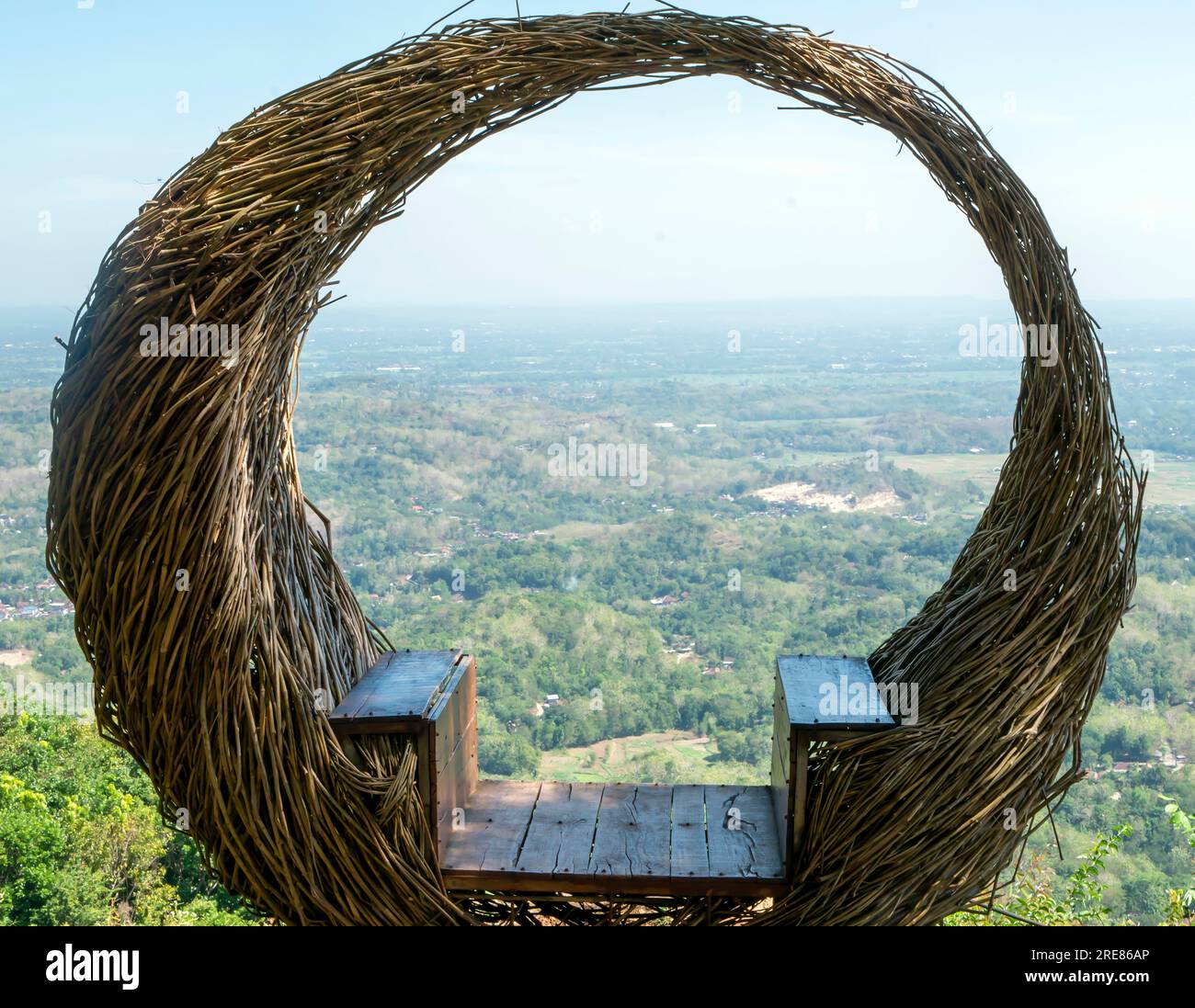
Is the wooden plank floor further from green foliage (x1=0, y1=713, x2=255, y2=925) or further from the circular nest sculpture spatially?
green foliage (x1=0, y1=713, x2=255, y2=925)

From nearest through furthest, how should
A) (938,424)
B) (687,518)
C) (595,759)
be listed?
(595,759), (938,424), (687,518)

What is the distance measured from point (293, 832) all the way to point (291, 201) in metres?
1.19

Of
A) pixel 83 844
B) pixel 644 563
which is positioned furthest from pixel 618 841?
pixel 644 563

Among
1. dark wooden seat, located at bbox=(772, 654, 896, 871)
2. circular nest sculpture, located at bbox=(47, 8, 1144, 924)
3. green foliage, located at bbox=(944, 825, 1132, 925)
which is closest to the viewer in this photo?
circular nest sculpture, located at bbox=(47, 8, 1144, 924)

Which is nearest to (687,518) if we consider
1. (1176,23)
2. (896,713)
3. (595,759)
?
(595,759)

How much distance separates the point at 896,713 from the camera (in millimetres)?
1979

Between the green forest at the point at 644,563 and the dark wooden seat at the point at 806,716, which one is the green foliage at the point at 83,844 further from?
the dark wooden seat at the point at 806,716

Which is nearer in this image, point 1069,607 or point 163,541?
point 163,541

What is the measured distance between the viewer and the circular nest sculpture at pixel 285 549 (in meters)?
1.76

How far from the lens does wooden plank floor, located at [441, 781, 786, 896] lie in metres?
1.97

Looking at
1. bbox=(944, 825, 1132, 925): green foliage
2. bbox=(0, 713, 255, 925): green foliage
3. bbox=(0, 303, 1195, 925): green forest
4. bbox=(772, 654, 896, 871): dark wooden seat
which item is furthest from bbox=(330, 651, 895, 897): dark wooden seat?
bbox=(0, 713, 255, 925): green foliage

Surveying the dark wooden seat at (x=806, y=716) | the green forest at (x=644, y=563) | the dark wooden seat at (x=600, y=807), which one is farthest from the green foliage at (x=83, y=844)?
the dark wooden seat at (x=806, y=716)

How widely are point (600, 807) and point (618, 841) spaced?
16 centimetres
